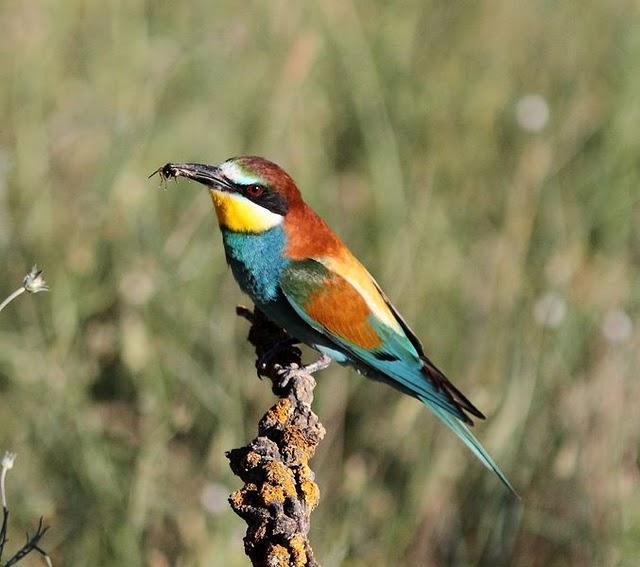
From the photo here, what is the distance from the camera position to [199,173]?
2.71 m

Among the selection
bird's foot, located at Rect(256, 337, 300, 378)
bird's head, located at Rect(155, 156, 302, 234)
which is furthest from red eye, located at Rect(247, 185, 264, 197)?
bird's foot, located at Rect(256, 337, 300, 378)

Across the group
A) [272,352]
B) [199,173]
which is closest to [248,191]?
[199,173]

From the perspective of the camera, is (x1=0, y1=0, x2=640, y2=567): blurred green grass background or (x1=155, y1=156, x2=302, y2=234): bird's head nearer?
(x1=155, y1=156, x2=302, y2=234): bird's head

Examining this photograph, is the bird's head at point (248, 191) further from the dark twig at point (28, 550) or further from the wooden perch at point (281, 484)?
the dark twig at point (28, 550)

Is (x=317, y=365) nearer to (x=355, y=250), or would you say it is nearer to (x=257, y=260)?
(x=257, y=260)

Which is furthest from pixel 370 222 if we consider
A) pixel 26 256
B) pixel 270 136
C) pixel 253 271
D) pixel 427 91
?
pixel 253 271

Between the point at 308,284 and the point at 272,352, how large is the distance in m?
0.29

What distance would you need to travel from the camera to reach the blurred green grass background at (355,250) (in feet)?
9.94

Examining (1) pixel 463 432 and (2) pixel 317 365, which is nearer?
(2) pixel 317 365

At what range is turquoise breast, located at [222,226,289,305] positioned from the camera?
2.81 meters

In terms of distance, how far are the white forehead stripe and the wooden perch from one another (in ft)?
2.27

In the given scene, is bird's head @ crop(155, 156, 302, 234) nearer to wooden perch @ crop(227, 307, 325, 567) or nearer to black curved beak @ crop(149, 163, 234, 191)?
black curved beak @ crop(149, 163, 234, 191)

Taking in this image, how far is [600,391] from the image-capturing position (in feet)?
10.7

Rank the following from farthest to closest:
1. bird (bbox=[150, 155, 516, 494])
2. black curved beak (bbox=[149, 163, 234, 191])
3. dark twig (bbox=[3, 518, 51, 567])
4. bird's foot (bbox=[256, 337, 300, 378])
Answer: bird (bbox=[150, 155, 516, 494]), black curved beak (bbox=[149, 163, 234, 191]), bird's foot (bbox=[256, 337, 300, 378]), dark twig (bbox=[3, 518, 51, 567])
